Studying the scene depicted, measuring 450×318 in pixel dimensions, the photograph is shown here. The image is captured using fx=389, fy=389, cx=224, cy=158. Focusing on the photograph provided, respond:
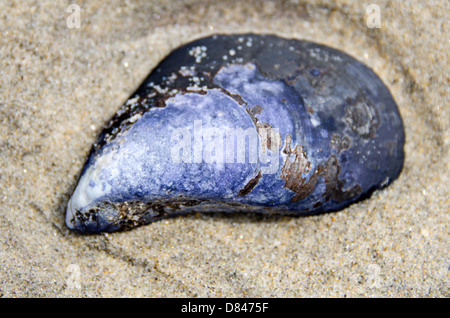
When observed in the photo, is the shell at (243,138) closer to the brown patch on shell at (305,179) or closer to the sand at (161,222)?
the brown patch on shell at (305,179)

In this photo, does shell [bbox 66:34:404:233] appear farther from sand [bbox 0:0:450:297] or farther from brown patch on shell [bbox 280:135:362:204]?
sand [bbox 0:0:450:297]

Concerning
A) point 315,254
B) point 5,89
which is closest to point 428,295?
point 315,254

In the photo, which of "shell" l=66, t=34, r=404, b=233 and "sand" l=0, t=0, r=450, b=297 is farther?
"sand" l=0, t=0, r=450, b=297

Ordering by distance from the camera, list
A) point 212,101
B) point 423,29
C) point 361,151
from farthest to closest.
Answer: 1. point 423,29
2. point 361,151
3. point 212,101

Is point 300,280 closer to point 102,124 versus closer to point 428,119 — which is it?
point 428,119

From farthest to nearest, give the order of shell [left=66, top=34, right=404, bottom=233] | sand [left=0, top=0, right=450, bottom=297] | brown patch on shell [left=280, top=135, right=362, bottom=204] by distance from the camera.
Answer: sand [left=0, top=0, right=450, bottom=297] < brown patch on shell [left=280, top=135, right=362, bottom=204] < shell [left=66, top=34, right=404, bottom=233]

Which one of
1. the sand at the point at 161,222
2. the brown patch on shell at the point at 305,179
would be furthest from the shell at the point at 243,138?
the sand at the point at 161,222

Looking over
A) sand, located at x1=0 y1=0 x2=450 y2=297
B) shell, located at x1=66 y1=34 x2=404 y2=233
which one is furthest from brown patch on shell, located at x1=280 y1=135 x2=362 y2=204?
sand, located at x1=0 y1=0 x2=450 y2=297
